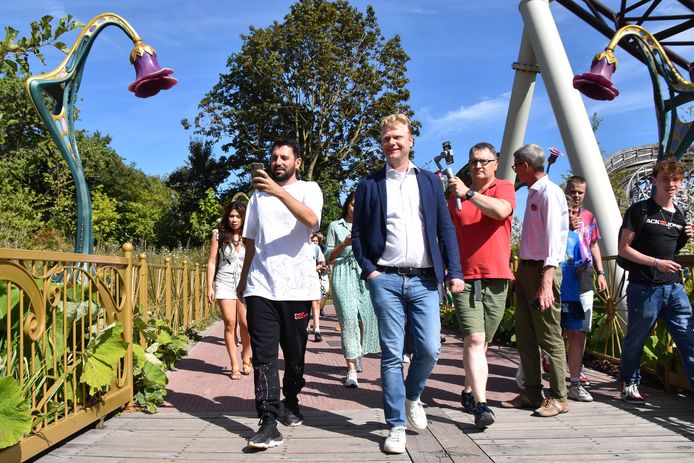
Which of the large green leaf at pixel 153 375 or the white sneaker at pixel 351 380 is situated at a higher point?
the large green leaf at pixel 153 375

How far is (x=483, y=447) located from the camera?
3713mm

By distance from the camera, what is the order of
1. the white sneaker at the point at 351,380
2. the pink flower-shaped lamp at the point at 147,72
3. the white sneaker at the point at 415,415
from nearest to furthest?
the white sneaker at the point at 415,415 < the pink flower-shaped lamp at the point at 147,72 < the white sneaker at the point at 351,380

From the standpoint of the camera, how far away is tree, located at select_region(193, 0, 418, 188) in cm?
2836

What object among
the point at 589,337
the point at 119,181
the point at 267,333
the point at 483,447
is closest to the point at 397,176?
the point at 267,333

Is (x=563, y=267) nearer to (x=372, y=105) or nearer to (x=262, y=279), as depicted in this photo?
(x=262, y=279)

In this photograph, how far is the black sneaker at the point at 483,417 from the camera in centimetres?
399

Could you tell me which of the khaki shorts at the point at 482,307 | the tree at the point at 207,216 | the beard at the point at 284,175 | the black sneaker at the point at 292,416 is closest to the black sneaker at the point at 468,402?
the khaki shorts at the point at 482,307

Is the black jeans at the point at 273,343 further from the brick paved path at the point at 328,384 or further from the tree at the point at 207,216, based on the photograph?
the tree at the point at 207,216

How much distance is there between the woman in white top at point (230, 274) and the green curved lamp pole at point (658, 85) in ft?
12.6

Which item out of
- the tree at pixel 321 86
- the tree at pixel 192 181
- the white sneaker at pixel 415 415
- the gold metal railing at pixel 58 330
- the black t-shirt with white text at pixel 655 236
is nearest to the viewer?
the gold metal railing at pixel 58 330

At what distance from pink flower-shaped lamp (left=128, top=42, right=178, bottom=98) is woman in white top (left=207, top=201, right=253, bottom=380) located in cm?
166

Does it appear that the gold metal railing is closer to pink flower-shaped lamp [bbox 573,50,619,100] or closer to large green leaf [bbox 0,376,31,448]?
large green leaf [bbox 0,376,31,448]

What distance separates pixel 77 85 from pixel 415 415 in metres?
4.21

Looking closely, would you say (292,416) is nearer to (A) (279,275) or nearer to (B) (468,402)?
(A) (279,275)
